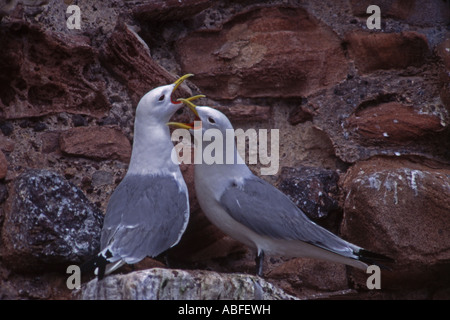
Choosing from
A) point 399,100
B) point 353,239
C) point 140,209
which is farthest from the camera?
point 399,100

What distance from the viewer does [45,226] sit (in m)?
2.40

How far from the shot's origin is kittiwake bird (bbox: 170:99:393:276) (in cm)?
254

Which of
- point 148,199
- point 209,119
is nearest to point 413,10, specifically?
point 209,119

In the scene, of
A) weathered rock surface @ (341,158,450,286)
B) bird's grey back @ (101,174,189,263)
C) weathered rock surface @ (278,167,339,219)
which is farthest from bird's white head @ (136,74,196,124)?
weathered rock surface @ (341,158,450,286)

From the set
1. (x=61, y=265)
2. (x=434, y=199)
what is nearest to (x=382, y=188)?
(x=434, y=199)

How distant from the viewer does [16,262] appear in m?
2.38

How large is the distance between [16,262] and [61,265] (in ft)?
0.49

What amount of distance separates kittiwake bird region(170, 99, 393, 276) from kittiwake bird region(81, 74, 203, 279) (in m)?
0.10

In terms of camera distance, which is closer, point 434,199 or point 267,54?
point 434,199

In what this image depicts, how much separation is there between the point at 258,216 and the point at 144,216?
1.39ft

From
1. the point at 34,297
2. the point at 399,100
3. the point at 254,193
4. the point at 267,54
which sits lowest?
the point at 34,297

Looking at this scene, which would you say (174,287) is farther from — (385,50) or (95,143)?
(385,50)

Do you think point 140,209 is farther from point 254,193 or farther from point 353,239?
point 353,239

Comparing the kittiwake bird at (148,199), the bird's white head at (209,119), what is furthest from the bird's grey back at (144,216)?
the bird's white head at (209,119)
